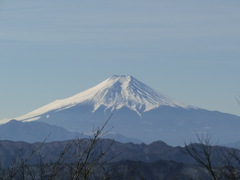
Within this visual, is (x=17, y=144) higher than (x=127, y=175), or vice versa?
(x=17, y=144)

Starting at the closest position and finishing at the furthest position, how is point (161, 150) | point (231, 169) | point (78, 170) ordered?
point (78, 170) → point (231, 169) → point (161, 150)

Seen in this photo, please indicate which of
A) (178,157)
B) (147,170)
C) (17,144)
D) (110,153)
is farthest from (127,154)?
(147,170)

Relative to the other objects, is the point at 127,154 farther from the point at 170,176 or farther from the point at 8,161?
the point at 170,176

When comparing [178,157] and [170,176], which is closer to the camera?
[170,176]

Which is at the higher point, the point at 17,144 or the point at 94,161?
the point at 17,144

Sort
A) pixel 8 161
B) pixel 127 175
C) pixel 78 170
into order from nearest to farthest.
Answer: pixel 78 170 < pixel 127 175 < pixel 8 161

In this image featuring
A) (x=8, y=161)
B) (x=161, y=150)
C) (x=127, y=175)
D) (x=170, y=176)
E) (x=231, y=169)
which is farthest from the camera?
(x=161, y=150)

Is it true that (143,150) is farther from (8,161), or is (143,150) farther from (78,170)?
(78,170)

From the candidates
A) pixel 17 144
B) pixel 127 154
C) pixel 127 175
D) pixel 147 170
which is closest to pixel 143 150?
pixel 127 154

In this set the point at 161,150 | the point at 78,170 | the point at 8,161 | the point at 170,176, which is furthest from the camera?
the point at 161,150
